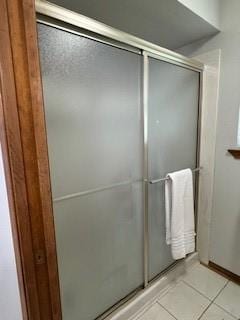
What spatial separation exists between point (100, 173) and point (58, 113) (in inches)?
15.4

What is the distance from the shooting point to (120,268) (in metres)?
1.27

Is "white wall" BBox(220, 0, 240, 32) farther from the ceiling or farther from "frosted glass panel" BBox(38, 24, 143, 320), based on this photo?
"frosted glass panel" BBox(38, 24, 143, 320)

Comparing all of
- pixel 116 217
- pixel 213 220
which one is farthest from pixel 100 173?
pixel 213 220

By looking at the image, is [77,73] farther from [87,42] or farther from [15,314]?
[15,314]

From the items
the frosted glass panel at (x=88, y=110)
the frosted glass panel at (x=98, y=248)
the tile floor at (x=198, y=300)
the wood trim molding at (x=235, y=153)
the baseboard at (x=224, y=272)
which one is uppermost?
the frosted glass panel at (x=88, y=110)

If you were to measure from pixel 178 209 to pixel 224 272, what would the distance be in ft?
2.69

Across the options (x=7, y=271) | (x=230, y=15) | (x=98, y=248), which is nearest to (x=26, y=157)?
(x=7, y=271)

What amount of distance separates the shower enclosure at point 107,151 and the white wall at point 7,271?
0.38m

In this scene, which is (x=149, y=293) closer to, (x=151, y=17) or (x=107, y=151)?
(x=107, y=151)

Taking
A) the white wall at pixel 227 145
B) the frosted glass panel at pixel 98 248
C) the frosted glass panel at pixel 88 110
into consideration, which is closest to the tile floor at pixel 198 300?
the white wall at pixel 227 145

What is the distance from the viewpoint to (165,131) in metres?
1.37

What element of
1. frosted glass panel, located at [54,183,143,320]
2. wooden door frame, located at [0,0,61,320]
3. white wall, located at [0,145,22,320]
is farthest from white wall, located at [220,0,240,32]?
white wall, located at [0,145,22,320]

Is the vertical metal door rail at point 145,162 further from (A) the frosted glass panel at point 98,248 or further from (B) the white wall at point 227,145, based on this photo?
(B) the white wall at point 227,145

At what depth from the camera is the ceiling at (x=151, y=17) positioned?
1.13 m
